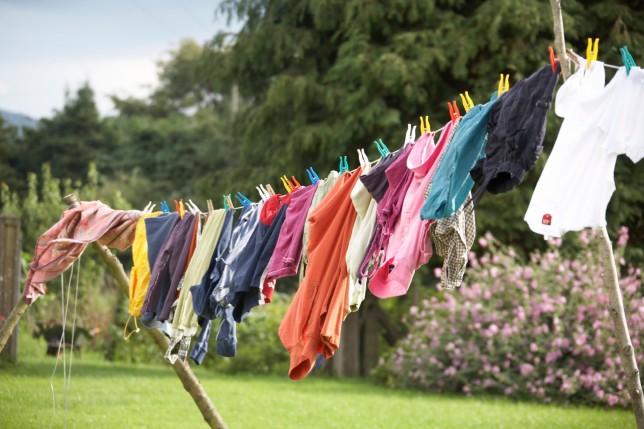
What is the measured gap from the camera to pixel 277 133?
11875 mm

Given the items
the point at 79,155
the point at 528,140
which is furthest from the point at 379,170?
the point at 79,155

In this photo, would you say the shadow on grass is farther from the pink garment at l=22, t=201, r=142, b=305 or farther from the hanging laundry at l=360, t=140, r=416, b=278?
the hanging laundry at l=360, t=140, r=416, b=278

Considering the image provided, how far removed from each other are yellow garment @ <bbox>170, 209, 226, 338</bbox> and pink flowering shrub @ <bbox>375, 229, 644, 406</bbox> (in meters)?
4.91

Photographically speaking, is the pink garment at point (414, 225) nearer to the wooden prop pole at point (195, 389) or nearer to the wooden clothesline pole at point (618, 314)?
the wooden clothesline pole at point (618, 314)

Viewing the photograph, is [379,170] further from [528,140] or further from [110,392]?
[110,392]

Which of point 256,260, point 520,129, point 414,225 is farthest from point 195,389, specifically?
point 520,129

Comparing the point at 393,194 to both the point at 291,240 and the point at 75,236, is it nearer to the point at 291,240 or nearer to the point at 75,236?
the point at 291,240

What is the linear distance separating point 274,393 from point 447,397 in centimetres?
193

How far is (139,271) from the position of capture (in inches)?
216

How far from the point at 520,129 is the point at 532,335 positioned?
6315 mm

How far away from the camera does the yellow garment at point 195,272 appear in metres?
4.95

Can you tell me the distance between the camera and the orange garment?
402cm

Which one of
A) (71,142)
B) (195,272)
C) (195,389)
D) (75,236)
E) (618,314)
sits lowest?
(195,389)

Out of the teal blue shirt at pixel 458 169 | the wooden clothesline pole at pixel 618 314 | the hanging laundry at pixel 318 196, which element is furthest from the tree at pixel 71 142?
the wooden clothesline pole at pixel 618 314
